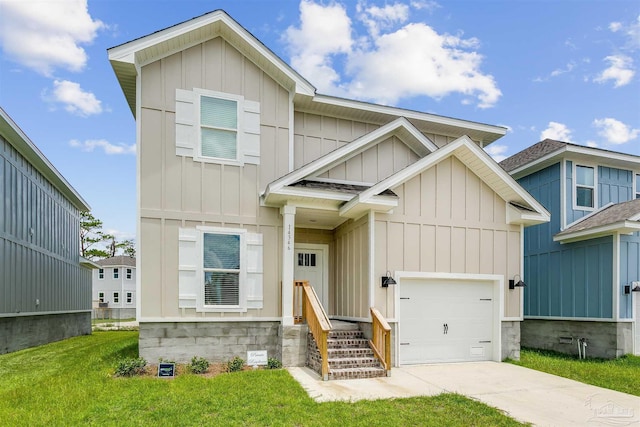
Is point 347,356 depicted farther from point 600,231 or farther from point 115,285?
point 115,285

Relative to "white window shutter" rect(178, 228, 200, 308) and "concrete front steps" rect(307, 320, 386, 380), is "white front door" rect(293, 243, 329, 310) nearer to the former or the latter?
"concrete front steps" rect(307, 320, 386, 380)

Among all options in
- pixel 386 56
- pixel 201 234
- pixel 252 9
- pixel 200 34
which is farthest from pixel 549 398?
pixel 386 56

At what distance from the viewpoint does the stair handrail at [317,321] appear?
744cm

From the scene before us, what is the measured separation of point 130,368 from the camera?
7793 millimetres

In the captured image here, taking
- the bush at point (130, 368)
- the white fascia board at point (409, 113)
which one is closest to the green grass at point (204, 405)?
the bush at point (130, 368)

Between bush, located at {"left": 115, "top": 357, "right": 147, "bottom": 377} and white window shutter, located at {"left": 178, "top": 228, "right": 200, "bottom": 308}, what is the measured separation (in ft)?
4.47

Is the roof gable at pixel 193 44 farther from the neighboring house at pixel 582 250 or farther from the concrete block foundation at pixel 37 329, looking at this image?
the neighboring house at pixel 582 250

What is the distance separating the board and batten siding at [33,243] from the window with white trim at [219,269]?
7104 mm

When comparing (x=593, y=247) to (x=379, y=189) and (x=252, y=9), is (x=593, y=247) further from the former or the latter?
(x=252, y=9)

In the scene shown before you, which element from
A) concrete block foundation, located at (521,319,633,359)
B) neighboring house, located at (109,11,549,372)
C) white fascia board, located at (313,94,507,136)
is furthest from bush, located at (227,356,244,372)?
concrete block foundation, located at (521,319,633,359)

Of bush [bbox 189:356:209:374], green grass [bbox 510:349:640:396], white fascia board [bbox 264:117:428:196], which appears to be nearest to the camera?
green grass [bbox 510:349:640:396]

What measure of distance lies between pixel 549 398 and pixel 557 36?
36.0ft

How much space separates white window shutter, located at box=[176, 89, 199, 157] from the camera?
29.1 feet

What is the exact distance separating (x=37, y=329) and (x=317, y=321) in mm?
12338
